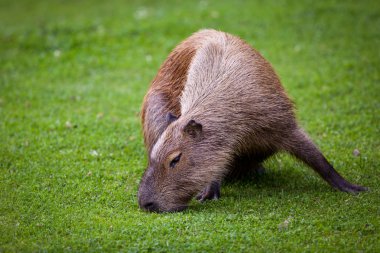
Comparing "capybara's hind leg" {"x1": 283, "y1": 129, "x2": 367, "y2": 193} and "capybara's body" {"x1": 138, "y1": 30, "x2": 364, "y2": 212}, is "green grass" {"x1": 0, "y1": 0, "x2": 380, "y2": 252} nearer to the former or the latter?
"capybara's hind leg" {"x1": 283, "y1": 129, "x2": 367, "y2": 193}

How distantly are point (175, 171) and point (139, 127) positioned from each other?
291 centimetres

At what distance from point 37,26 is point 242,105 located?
26.4ft

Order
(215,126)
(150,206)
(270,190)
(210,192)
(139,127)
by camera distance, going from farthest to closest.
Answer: (139,127) → (270,190) → (210,192) → (215,126) → (150,206)

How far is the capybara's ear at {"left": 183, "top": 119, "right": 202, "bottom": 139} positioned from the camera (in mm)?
5332

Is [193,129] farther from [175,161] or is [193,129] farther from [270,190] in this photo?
[270,190]

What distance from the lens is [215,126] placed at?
5.55m

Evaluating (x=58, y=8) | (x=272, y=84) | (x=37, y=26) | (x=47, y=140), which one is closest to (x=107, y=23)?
(x=37, y=26)

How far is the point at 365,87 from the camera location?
881 centimetres

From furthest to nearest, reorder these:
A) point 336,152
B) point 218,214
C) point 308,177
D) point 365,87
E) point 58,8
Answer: point 58,8 < point 365,87 < point 336,152 < point 308,177 < point 218,214

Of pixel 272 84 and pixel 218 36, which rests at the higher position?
pixel 218 36

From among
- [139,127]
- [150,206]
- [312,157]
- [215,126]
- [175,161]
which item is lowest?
[139,127]

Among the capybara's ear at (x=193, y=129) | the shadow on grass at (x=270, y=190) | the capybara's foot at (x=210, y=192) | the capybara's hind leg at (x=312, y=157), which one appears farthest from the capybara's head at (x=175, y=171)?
the capybara's hind leg at (x=312, y=157)

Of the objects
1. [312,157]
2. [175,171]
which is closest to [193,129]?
[175,171]

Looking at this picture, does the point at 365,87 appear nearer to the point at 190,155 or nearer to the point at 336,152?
the point at 336,152
